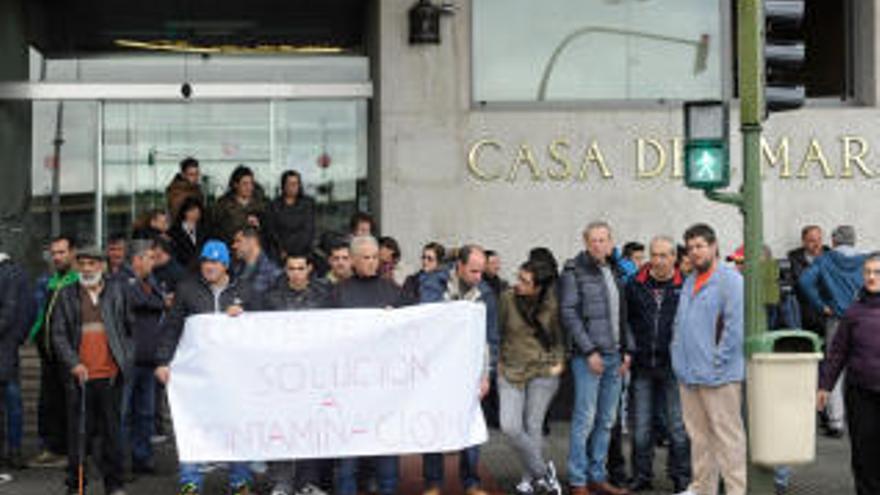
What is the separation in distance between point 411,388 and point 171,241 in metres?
4.82

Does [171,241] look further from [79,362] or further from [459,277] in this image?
[459,277]

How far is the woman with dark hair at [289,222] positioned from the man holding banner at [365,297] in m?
3.99

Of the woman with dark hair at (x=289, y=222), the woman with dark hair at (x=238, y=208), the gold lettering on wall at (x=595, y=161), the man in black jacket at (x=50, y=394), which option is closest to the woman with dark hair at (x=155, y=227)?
the woman with dark hair at (x=238, y=208)

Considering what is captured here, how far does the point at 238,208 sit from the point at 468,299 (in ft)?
15.5

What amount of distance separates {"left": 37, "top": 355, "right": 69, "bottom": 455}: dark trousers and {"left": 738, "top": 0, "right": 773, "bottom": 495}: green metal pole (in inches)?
242

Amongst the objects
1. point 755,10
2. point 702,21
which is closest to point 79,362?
point 755,10

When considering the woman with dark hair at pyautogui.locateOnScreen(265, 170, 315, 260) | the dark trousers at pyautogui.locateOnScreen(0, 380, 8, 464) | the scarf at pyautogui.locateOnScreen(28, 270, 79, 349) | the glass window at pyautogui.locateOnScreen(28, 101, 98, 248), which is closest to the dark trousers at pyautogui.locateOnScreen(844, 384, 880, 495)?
the scarf at pyautogui.locateOnScreen(28, 270, 79, 349)

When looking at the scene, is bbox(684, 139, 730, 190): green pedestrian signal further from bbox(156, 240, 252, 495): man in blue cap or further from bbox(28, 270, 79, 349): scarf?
bbox(28, 270, 79, 349): scarf

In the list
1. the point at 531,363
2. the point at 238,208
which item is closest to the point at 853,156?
the point at 238,208

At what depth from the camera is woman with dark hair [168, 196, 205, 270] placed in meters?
13.6

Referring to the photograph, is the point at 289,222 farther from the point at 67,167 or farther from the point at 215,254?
the point at 67,167

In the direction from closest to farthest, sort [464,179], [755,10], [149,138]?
[755,10] → [464,179] → [149,138]

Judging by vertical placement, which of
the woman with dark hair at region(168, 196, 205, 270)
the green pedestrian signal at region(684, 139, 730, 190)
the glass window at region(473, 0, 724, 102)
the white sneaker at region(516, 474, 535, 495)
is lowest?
the white sneaker at region(516, 474, 535, 495)

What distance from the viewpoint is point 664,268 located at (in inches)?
404
